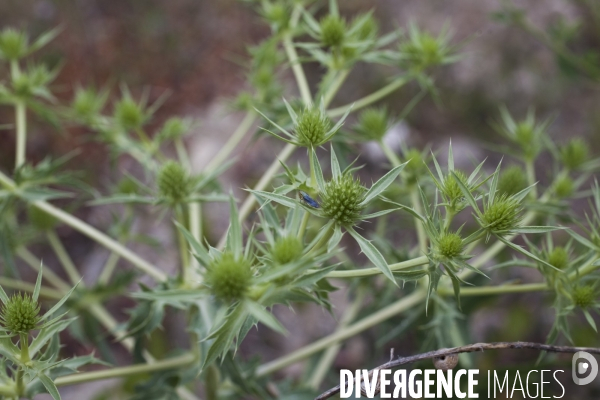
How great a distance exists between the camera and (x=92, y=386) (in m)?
2.38

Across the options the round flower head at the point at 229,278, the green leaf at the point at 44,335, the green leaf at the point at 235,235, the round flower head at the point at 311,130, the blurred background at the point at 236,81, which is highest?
the blurred background at the point at 236,81

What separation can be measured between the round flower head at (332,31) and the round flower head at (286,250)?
70 cm

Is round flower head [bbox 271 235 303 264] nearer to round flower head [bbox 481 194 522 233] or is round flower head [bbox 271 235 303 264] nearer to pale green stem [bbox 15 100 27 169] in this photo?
round flower head [bbox 481 194 522 233]

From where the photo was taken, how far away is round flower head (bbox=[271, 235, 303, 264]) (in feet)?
2.61

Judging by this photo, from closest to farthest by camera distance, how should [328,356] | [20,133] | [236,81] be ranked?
1. [20,133]
2. [328,356]
3. [236,81]

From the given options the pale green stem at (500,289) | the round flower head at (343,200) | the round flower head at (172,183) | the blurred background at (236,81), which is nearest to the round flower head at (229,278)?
the round flower head at (343,200)

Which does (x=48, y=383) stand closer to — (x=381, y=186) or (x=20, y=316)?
(x=20, y=316)

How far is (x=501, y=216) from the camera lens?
0.90 m

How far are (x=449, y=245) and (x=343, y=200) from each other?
7.3 inches

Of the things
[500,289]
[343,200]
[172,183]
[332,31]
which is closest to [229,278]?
[343,200]

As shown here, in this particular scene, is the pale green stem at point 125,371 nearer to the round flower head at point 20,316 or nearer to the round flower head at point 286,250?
the round flower head at point 20,316

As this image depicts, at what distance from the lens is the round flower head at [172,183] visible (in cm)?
120

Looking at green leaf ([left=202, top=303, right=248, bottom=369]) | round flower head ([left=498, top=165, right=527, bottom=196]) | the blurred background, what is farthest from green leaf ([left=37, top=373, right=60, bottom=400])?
the blurred background

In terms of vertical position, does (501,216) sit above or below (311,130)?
below
